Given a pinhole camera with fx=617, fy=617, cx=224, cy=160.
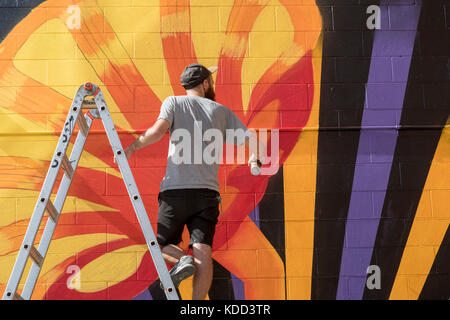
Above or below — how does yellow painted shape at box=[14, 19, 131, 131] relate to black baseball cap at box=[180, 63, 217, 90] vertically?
above

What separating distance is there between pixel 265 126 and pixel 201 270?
55.5 inches

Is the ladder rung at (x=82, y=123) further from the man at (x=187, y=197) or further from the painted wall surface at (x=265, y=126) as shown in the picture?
the painted wall surface at (x=265, y=126)

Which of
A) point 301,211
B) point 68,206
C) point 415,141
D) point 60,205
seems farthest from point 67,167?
point 415,141

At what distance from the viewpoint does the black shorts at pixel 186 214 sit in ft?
10.8

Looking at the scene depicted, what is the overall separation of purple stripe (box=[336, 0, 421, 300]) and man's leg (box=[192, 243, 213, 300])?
133 centimetres

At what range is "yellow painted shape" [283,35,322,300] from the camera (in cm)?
423

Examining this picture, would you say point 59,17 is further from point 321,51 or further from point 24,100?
point 321,51

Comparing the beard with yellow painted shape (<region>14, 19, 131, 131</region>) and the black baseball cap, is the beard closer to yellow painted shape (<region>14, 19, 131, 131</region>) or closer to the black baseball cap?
the black baseball cap

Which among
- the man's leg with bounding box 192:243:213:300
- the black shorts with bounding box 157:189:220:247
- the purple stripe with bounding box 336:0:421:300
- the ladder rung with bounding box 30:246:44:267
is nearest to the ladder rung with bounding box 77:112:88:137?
the black shorts with bounding box 157:189:220:247

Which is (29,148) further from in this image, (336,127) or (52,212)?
(336,127)

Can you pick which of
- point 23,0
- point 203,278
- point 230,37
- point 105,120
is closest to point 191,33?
point 230,37

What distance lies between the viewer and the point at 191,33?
172 inches

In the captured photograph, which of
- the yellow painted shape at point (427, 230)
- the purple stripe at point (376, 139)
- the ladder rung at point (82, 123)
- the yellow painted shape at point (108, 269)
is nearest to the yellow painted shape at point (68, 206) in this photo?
the yellow painted shape at point (108, 269)

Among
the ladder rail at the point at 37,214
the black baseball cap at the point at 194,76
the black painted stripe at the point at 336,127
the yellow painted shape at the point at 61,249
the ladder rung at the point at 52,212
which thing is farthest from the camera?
the black painted stripe at the point at 336,127
